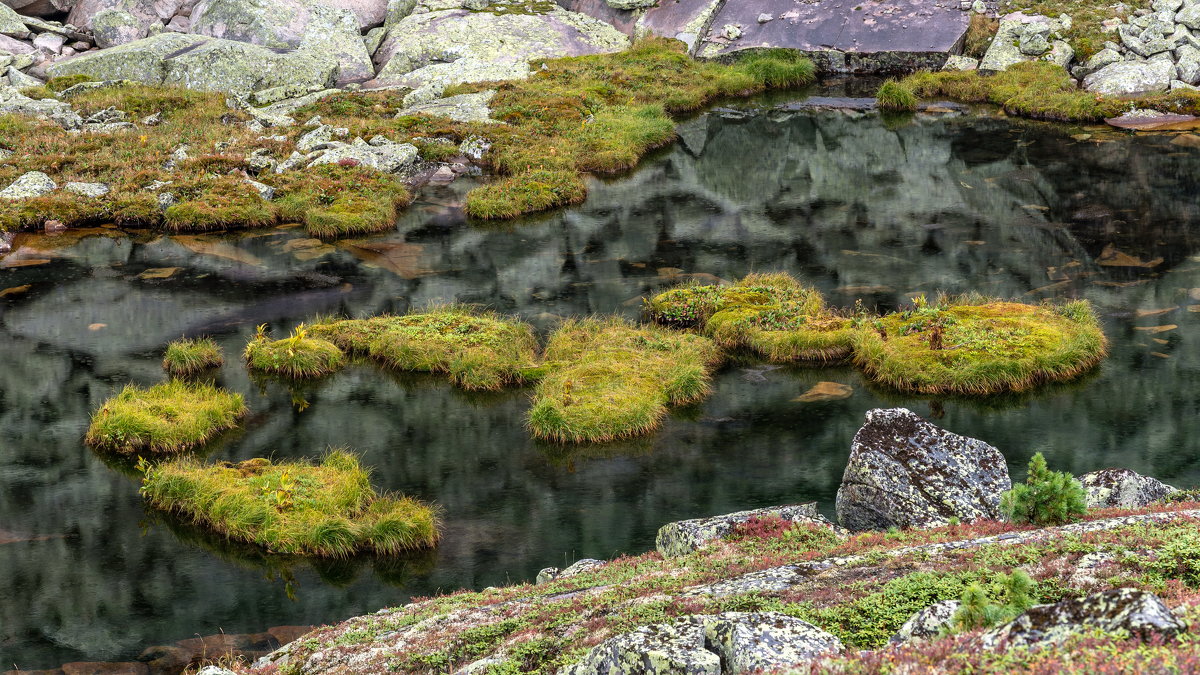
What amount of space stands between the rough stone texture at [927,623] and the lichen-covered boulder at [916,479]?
730 centimetres

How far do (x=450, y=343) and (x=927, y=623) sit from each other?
2020 centimetres

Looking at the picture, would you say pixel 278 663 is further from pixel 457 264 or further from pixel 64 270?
pixel 64 270

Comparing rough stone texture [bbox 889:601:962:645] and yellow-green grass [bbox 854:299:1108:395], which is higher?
rough stone texture [bbox 889:601:962:645]

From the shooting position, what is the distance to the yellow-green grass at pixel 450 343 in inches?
1063

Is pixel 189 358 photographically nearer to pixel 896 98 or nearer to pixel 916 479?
pixel 916 479

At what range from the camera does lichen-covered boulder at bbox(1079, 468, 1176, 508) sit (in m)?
16.7

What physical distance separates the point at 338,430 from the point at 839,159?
30.6 metres

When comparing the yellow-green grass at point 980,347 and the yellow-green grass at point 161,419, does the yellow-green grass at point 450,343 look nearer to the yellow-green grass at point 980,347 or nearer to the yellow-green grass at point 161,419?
the yellow-green grass at point 161,419

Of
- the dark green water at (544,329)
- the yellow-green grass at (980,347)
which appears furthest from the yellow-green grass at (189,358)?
the yellow-green grass at (980,347)

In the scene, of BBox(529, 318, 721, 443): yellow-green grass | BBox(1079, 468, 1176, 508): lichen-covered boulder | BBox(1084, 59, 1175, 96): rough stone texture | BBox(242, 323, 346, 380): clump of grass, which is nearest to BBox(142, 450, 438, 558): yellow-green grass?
BBox(529, 318, 721, 443): yellow-green grass

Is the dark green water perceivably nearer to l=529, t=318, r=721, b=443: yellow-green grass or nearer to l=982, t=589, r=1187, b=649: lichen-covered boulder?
l=529, t=318, r=721, b=443: yellow-green grass

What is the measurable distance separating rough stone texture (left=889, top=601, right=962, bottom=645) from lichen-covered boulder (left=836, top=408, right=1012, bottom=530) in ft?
24.0

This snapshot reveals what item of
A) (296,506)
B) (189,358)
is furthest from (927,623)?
(189,358)

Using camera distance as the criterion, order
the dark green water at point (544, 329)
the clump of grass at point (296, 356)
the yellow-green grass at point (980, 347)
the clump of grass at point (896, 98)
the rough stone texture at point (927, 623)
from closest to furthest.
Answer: the rough stone texture at point (927, 623), the dark green water at point (544, 329), the yellow-green grass at point (980, 347), the clump of grass at point (296, 356), the clump of grass at point (896, 98)
